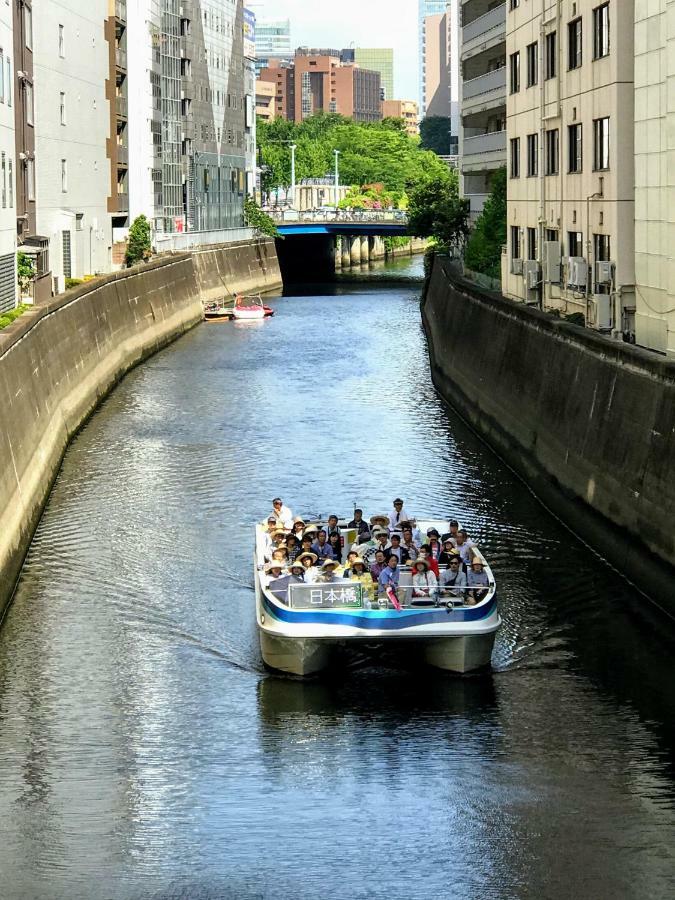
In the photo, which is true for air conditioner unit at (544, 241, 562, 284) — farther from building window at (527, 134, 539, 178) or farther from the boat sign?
the boat sign

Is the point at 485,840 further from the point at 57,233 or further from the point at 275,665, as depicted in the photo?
the point at 57,233

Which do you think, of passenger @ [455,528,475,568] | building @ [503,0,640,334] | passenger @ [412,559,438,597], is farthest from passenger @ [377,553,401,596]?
building @ [503,0,640,334]

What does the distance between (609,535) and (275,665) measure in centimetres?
1128

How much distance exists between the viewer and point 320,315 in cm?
11562

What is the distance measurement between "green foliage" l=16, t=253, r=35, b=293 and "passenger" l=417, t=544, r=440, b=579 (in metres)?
36.9

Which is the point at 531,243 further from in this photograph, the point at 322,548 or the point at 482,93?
the point at 322,548

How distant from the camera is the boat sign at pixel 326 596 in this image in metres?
29.4

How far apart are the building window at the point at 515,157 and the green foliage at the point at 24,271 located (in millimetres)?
20943

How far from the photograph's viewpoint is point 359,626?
28938mm

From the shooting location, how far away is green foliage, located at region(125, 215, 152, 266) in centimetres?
10775

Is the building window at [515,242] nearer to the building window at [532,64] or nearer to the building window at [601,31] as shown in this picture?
the building window at [532,64]

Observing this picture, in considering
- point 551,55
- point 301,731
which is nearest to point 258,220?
point 551,55

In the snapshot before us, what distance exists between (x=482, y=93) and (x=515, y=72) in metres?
25.6

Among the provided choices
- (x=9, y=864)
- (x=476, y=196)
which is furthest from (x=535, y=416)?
(x=476, y=196)
